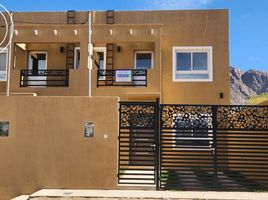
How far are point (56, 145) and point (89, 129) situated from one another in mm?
1050

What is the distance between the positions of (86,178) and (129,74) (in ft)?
22.4

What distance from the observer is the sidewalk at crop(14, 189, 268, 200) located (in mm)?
9648

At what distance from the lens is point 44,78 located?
60.7 feet

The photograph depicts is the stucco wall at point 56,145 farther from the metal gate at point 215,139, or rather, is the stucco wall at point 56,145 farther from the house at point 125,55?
the house at point 125,55

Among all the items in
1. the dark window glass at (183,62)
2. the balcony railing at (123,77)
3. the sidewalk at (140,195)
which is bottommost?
the sidewalk at (140,195)

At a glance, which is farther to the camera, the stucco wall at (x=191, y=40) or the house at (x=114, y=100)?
the stucco wall at (x=191, y=40)

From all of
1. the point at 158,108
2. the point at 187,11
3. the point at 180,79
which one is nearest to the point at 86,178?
the point at 158,108

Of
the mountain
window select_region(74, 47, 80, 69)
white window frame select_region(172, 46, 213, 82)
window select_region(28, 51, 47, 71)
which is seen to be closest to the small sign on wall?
white window frame select_region(172, 46, 213, 82)

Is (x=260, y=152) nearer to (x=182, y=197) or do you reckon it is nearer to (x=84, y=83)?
(x=182, y=197)

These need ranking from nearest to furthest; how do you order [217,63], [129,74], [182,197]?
[182,197], [129,74], [217,63]

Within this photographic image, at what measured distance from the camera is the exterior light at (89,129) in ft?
37.7

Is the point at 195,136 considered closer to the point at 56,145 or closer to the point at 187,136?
the point at 187,136

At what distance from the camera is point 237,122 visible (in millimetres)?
11773

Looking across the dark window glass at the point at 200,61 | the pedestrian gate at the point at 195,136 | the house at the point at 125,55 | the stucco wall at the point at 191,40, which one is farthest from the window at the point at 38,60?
the pedestrian gate at the point at 195,136
